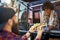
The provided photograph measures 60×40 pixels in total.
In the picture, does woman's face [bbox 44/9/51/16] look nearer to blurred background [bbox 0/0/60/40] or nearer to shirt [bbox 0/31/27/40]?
blurred background [bbox 0/0/60/40]

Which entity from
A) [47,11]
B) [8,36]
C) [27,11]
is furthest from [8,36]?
[47,11]

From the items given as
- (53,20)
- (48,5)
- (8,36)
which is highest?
(48,5)

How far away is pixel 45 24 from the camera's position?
1.28 metres

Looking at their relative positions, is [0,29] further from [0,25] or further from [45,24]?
[45,24]

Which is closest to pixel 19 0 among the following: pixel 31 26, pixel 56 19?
pixel 31 26

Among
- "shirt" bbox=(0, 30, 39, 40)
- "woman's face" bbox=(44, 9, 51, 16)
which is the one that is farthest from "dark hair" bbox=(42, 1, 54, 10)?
"shirt" bbox=(0, 30, 39, 40)

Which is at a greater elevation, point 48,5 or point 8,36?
point 48,5

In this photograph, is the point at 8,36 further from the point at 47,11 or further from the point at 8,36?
the point at 47,11

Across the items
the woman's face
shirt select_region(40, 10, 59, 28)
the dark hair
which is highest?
the dark hair

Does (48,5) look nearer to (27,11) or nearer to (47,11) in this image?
(47,11)

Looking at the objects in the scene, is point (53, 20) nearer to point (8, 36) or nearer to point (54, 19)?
point (54, 19)

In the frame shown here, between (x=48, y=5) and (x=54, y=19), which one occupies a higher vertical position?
(x=48, y=5)

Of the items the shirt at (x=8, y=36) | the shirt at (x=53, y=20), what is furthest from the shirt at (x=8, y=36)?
the shirt at (x=53, y=20)

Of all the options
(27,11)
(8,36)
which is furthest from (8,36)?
(27,11)
